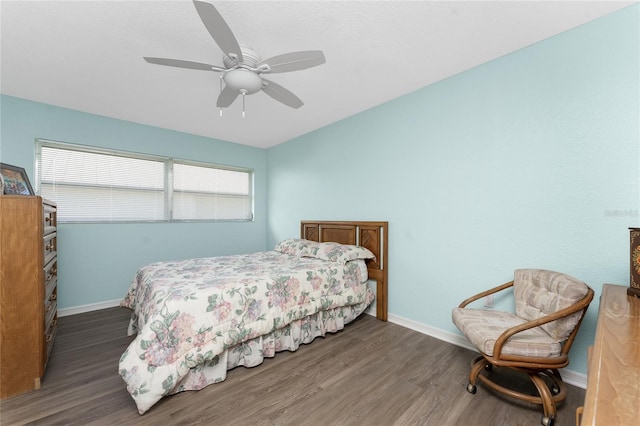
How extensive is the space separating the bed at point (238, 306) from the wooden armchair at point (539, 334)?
4.08ft

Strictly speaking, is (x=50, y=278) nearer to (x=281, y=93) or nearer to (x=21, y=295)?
(x=21, y=295)

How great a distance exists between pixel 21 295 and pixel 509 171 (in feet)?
12.1

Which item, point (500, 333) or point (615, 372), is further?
point (500, 333)

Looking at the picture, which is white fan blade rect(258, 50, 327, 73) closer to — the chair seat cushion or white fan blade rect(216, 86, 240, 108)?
white fan blade rect(216, 86, 240, 108)

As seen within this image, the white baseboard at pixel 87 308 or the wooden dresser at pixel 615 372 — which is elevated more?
the wooden dresser at pixel 615 372

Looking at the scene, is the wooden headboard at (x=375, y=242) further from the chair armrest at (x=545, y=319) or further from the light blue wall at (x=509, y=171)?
the chair armrest at (x=545, y=319)

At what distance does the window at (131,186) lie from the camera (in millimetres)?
3254


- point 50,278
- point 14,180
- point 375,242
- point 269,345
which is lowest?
point 269,345

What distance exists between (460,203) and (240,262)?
2395 millimetres

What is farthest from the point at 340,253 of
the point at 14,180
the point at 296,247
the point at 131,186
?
the point at 131,186

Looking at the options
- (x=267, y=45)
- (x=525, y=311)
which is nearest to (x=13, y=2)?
(x=267, y=45)

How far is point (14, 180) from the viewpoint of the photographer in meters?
2.16

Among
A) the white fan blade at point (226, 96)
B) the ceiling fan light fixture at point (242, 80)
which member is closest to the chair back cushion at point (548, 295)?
the ceiling fan light fixture at point (242, 80)

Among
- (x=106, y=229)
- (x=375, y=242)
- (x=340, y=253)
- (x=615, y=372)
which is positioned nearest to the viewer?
(x=615, y=372)
